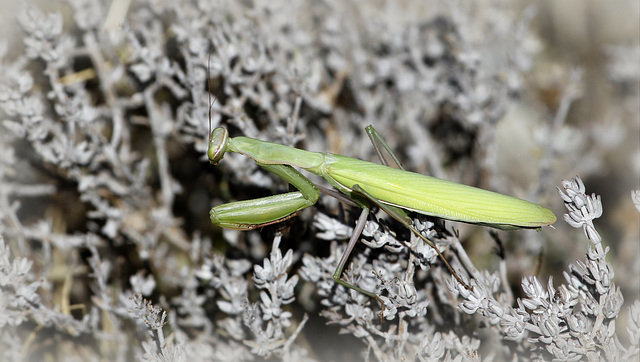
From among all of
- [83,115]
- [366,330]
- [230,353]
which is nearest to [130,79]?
[83,115]

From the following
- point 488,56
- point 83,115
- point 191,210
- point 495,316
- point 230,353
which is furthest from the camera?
point 488,56

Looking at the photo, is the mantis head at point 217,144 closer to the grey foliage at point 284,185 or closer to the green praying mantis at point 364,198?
the green praying mantis at point 364,198

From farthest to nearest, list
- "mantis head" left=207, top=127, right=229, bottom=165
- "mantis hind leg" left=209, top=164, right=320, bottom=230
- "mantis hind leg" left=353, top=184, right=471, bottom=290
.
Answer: "mantis head" left=207, top=127, right=229, bottom=165, "mantis hind leg" left=209, top=164, right=320, bottom=230, "mantis hind leg" left=353, top=184, right=471, bottom=290

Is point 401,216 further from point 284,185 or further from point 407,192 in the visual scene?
point 284,185

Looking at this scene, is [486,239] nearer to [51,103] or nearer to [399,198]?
[399,198]

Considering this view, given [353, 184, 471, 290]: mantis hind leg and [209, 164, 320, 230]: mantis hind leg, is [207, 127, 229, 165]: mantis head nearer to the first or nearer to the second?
[209, 164, 320, 230]: mantis hind leg

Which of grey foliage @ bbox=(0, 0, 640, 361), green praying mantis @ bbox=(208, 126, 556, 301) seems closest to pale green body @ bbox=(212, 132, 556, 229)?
green praying mantis @ bbox=(208, 126, 556, 301)

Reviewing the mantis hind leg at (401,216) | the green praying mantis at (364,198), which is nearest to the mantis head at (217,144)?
the green praying mantis at (364,198)
